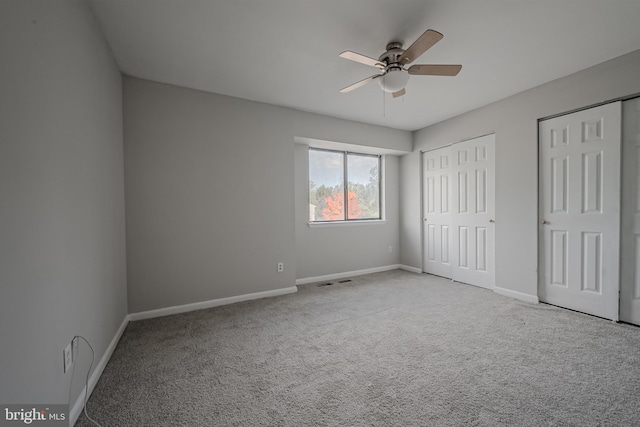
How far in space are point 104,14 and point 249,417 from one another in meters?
2.87

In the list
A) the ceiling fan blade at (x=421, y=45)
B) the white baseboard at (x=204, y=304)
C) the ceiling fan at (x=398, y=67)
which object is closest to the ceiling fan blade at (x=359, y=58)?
the ceiling fan at (x=398, y=67)

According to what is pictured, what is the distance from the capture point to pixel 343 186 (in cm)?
476

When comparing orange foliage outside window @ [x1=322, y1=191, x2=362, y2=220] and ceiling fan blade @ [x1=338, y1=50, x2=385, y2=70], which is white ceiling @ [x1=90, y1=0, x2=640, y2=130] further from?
orange foliage outside window @ [x1=322, y1=191, x2=362, y2=220]

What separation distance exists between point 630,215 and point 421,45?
2673mm

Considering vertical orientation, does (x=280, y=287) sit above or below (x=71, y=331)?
below

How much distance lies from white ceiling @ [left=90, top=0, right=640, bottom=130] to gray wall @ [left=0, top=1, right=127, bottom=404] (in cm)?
50

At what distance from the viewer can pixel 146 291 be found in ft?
9.52

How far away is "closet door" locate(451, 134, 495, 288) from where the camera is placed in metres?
3.79

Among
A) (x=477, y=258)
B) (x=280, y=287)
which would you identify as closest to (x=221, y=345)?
(x=280, y=287)

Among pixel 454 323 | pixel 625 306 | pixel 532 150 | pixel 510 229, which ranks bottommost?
pixel 454 323

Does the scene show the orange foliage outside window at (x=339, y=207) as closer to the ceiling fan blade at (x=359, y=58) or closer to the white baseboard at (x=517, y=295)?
the white baseboard at (x=517, y=295)

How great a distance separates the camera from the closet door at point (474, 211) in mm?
3793

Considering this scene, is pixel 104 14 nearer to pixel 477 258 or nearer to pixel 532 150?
pixel 532 150

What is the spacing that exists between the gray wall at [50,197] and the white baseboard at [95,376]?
0.19 ft
